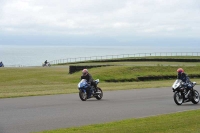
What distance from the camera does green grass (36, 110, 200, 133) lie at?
1181 centimetres

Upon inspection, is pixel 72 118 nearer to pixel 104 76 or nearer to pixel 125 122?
pixel 125 122

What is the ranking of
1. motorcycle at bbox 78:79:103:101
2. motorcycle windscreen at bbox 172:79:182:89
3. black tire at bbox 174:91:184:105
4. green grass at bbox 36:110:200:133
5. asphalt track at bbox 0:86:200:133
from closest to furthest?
green grass at bbox 36:110:200:133 → asphalt track at bbox 0:86:200:133 → motorcycle windscreen at bbox 172:79:182:89 → black tire at bbox 174:91:184:105 → motorcycle at bbox 78:79:103:101

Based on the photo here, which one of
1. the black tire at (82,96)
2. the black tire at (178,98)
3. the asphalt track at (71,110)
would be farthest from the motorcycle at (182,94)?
the black tire at (82,96)

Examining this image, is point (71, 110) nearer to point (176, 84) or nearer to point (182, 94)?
point (176, 84)

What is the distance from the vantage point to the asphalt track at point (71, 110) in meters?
13.7

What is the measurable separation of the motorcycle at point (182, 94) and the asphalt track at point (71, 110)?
0.27 m

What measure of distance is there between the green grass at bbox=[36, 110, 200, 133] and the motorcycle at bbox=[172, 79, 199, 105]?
478 cm

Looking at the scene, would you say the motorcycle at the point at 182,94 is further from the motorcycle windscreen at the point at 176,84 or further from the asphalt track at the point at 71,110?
the asphalt track at the point at 71,110

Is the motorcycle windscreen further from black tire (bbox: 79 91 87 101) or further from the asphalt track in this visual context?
black tire (bbox: 79 91 87 101)

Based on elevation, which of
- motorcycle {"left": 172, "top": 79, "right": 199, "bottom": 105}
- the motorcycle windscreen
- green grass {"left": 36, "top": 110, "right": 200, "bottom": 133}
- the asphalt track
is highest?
the motorcycle windscreen

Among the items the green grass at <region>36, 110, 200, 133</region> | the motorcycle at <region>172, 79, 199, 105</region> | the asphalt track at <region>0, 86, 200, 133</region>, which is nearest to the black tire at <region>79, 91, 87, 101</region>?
the asphalt track at <region>0, 86, 200, 133</region>

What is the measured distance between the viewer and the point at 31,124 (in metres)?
13.6

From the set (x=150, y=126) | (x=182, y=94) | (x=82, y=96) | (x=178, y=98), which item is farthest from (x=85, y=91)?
(x=150, y=126)

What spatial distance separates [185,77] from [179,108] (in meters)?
1.97
